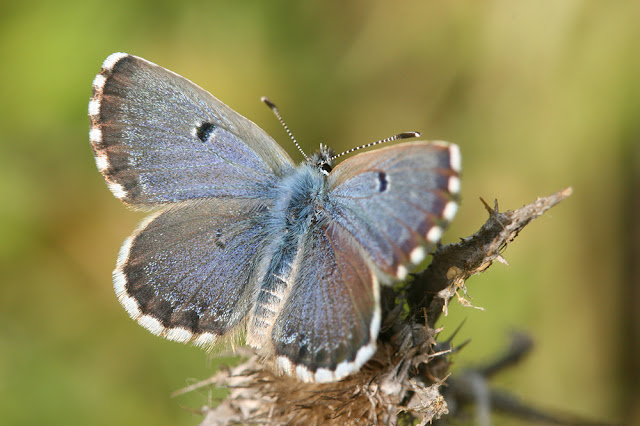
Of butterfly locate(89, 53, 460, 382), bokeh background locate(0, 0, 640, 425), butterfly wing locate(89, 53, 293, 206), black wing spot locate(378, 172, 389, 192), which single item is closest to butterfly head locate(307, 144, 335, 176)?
butterfly locate(89, 53, 460, 382)

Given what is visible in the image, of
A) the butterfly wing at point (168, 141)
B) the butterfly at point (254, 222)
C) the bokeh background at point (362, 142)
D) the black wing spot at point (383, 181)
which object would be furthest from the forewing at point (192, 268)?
the bokeh background at point (362, 142)

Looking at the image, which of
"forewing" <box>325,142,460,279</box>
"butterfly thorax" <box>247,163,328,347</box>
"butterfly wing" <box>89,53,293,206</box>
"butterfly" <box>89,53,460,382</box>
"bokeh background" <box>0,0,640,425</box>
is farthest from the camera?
"bokeh background" <box>0,0,640,425</box>

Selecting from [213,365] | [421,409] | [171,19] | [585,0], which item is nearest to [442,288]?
[421,409]

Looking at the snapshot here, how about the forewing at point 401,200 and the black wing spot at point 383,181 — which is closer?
the forewing at point 401,200

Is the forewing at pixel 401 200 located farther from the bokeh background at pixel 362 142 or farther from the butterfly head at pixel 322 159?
the bokeh background at pixel 362 142

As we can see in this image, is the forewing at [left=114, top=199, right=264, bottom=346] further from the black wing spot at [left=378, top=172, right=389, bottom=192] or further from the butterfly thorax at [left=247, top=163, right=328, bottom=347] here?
the black wing spot at [left=378, top=172, right=389, bottom=192]

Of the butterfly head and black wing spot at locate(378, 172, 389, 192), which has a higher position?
the butterfly head

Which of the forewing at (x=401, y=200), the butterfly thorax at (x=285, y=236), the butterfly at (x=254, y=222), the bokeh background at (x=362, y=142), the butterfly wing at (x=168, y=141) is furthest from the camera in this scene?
the bokeh background at (x=362, y=142)
